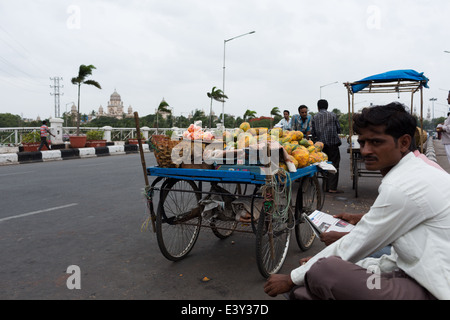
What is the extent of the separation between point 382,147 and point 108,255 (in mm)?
2907

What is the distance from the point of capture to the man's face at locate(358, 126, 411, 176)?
162cm

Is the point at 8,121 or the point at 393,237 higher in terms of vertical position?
the point at 8,121

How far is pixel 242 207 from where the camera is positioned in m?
3.46

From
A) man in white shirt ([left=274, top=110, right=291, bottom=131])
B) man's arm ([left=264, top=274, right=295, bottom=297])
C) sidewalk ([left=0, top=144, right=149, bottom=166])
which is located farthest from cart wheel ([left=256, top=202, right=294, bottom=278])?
sidewalk ([left=0, top=144, right=149, bottom=166])

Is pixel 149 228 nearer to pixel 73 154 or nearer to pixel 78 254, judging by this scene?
pixel 78 254

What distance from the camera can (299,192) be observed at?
366cm

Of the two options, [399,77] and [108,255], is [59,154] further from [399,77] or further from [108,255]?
[399,77]

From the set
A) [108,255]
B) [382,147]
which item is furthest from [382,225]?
[108,255]

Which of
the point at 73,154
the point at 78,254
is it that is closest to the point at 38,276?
the point at 78,254

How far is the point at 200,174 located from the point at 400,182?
5.83 feet

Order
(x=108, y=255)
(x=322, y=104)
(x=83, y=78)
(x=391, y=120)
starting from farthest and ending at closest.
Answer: (x=83, y=78)
(x=322, y=104)
(x=108, y=255)
(x=391, y=120)

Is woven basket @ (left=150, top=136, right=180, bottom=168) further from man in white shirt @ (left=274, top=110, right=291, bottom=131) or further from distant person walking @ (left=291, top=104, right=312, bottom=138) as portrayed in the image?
man in white shirt @ (left=274, top=110, right=291, bottom=131)

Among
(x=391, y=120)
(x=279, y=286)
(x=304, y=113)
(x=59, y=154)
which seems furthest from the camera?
(x=59, y=154)
